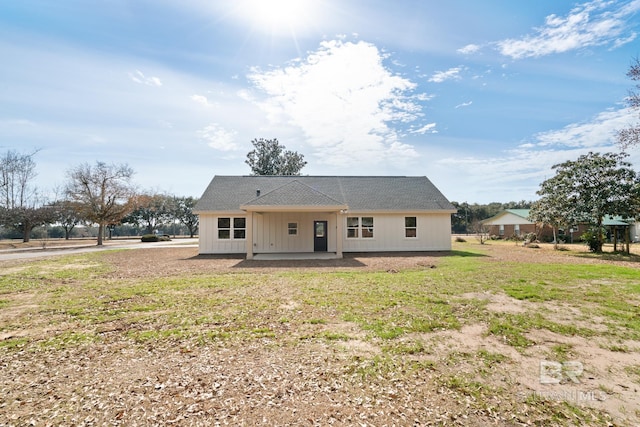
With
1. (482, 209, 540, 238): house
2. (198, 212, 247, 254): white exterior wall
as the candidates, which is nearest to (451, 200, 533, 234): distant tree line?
(482, 209, 540, 238): house

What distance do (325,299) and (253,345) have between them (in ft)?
9.59

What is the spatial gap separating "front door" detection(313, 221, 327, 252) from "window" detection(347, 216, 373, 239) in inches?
63.0

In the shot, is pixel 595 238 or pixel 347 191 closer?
pixel 595 238

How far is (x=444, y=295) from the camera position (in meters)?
7.69

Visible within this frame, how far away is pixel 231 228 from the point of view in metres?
19.3

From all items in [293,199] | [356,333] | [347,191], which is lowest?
[356,333]

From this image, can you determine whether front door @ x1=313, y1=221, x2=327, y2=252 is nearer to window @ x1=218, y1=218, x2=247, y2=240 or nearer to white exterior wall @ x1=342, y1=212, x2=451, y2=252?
white exterior wall @ x1=342, y1=212, x2=451, y2=252

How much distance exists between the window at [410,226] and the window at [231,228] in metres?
10.7

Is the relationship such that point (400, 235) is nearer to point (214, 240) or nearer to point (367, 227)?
point (367, 227)

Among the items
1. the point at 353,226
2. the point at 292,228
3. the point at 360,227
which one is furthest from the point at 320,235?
the point at 360,227

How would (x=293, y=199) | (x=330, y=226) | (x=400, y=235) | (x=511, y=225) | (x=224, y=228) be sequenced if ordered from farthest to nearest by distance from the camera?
(x=511, y=225), (x=400, y=235), (x=330, y=226), (x=224, y=228), (x=293, y=199)

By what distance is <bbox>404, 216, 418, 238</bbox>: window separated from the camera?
20.0 m

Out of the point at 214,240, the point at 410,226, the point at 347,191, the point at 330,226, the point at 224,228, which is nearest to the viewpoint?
the point at 214,240

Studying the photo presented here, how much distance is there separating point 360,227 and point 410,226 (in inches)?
135
